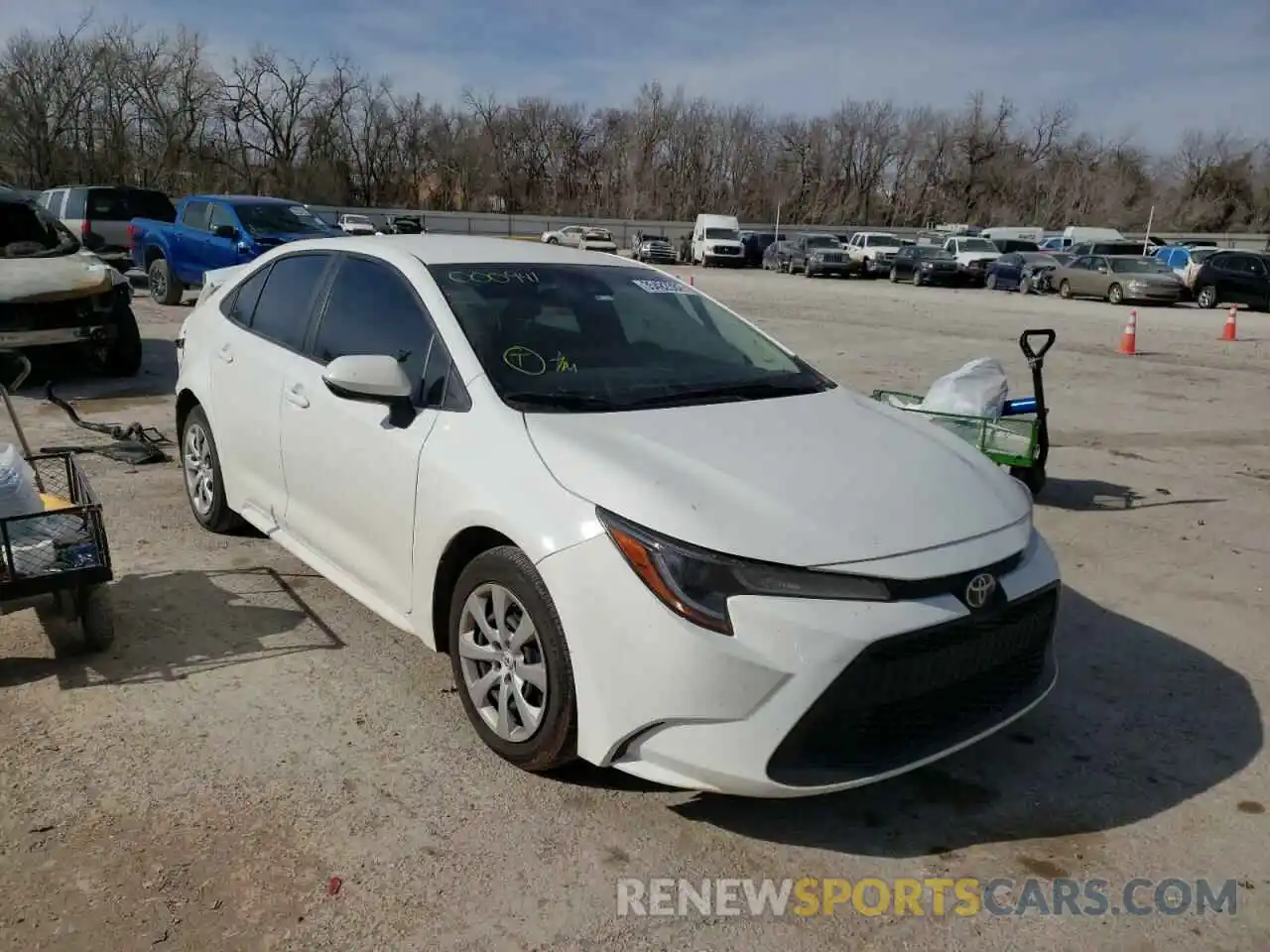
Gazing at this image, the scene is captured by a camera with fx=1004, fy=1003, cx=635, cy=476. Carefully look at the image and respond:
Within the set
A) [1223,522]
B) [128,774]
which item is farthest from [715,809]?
[1223,522]

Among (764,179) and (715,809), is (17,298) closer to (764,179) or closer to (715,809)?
(715,809)

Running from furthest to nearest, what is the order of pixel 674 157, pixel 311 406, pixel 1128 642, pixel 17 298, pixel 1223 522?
pixel 674 157 → pixel 17 298 → pixel 1223 522 → pixel 1128 642 → pixel 311 406

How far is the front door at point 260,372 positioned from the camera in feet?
14.5

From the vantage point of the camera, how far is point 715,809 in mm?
3094

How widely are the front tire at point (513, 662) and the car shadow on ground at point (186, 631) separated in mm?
1063

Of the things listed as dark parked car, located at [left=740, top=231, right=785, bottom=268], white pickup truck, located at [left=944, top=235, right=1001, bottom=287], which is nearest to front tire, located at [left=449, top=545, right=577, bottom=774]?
white pickup truck, located at [left=944, top=235, right=1001, bottom=287]

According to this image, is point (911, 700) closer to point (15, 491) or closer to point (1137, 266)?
A: point (15, 491)

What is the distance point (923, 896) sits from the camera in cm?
276

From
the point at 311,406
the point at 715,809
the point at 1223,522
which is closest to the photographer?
the point at 715,809

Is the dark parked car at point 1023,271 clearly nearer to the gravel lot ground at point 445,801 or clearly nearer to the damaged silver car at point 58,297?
the damaged silver car at point 58,297

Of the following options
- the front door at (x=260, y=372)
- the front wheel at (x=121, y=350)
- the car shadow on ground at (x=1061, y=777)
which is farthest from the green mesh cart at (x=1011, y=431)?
the front wheel at (x=121, y=350)

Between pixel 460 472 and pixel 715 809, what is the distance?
1.33 metres

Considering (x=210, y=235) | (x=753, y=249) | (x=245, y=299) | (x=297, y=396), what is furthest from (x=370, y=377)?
(x=753, y=249)

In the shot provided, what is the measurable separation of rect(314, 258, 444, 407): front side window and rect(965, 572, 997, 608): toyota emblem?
1881mm
